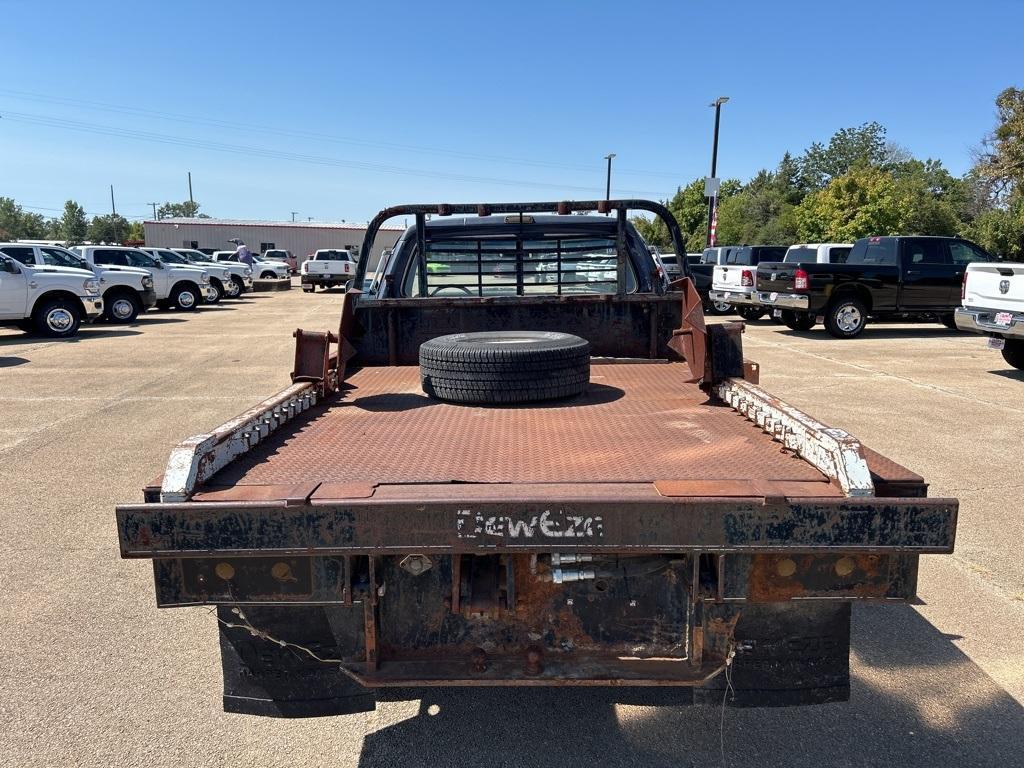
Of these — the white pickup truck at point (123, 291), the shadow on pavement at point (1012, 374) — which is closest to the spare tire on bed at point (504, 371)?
the shadow on pavement at point (1012, 374)

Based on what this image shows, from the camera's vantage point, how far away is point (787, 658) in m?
2.41

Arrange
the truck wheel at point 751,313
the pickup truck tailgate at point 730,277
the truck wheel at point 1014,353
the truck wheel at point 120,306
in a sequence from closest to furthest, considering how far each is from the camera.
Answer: the truck wheel at point 1014,353
the pickup truck tailgate at point 730,277
the truck wheel at point 120,306
the truck wheel at point 751,313

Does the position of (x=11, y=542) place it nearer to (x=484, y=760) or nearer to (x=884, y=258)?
(x=484, y=760)

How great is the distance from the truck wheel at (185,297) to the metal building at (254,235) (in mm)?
42450

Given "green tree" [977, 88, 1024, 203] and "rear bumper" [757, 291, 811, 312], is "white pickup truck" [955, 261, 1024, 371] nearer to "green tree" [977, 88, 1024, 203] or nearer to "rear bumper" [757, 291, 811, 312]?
"rear bumper" [757, 291, 811, 312]

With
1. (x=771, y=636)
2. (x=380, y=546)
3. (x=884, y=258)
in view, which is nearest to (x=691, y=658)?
(x=771, y=636)

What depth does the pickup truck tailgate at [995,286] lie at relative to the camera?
9.51 metres

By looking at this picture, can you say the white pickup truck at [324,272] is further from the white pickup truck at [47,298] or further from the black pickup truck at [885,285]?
the black pickup truck at [885,285]

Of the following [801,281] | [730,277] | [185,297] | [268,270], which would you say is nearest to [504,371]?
[801,281]

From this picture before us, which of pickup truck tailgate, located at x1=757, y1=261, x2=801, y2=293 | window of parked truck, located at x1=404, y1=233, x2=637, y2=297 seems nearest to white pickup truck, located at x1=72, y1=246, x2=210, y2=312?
pickup truck tailgate, located at x1=757, y1=261, x2=801, y2=293

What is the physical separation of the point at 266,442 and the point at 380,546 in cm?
99

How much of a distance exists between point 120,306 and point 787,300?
1527 centimetres

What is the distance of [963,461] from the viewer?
20.3 ft

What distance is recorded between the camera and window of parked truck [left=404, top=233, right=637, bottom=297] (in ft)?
17.9
